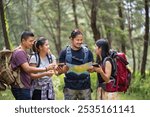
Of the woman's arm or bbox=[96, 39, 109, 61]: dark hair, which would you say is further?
bbox=[96, 39, 109, 61]: dark hair

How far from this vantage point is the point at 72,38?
284 inches

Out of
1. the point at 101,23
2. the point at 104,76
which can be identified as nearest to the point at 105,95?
the point at 104,76

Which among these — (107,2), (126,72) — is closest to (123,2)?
(107,2)

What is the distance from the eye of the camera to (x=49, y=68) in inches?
269

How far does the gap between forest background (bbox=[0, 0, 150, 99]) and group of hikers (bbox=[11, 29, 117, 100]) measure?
14.9 ft

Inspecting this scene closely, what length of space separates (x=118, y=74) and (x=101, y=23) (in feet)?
70.2

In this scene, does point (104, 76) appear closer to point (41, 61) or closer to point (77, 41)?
point (77, 41)

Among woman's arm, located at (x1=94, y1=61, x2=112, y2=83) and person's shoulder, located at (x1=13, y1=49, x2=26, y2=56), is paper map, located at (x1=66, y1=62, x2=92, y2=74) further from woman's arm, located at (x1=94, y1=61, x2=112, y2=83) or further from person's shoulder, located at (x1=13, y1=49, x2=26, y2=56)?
person's shoulder, located at (x1=13, y1=49, x2=26, y2=56)

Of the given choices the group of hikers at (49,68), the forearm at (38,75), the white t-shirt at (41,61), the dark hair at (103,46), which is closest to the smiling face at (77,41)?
the group of hikers at (49,68)

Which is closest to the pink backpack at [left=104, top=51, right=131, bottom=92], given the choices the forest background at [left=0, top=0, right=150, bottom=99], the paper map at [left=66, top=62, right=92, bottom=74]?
the paper map at [left=66, top=62, right=92, bottom=74]

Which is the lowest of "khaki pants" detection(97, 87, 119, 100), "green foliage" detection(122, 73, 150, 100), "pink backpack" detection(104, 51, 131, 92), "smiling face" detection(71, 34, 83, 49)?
"green foliage" detection(122, 73, 150, 100)

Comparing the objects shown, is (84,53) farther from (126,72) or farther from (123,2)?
(123,2)

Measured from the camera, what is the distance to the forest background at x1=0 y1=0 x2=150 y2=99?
698 inches

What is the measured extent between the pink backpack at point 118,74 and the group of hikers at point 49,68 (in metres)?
0.09
